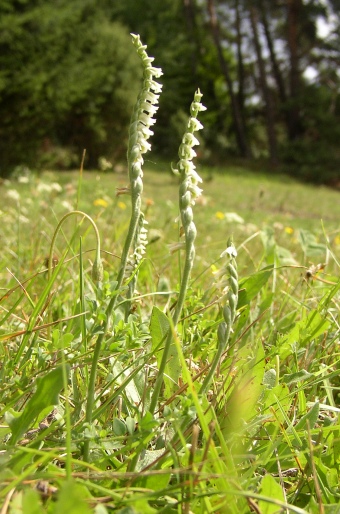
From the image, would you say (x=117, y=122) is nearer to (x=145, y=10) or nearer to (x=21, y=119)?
(x=21, y=119)

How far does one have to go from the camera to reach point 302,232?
187 centimetres

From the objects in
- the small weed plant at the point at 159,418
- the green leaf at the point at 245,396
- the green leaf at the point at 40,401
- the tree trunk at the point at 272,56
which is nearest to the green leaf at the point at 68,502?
the small weed plant at the point at 159,418

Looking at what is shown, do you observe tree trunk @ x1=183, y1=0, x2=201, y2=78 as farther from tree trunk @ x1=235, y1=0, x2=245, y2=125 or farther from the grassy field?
the grassy field

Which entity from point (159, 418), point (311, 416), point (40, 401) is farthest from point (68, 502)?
point (311, 416)

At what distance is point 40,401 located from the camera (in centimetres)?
71

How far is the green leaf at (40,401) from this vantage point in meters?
0.69

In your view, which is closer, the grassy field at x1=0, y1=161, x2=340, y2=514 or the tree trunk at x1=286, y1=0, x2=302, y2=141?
the grassy field at x1=0, y1=161, x2=340, y2=514

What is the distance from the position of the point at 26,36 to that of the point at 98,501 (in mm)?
12453

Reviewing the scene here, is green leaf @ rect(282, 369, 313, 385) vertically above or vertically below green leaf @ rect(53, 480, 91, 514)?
below

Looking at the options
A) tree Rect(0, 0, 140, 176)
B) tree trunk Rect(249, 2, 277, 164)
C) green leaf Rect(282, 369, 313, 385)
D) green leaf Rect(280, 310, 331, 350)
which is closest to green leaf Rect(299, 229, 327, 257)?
green leaf Rect(280, 310, 331, 350)

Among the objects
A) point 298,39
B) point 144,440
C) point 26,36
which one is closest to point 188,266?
point 144,440

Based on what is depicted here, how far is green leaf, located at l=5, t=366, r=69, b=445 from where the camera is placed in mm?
691

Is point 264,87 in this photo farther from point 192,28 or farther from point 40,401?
point 40,401

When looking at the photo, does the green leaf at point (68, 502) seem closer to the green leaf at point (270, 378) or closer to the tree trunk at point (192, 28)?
the green leaf at point (270, 378)
